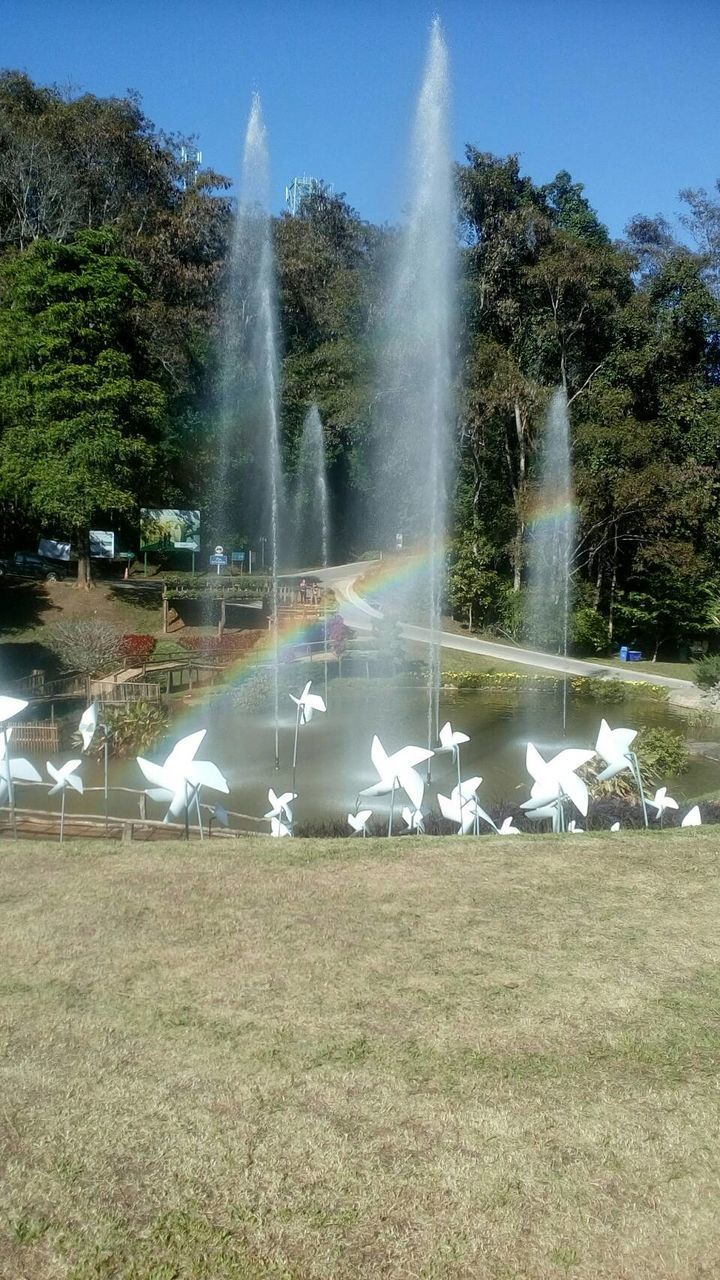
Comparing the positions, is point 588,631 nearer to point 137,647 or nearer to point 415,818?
point 137,647

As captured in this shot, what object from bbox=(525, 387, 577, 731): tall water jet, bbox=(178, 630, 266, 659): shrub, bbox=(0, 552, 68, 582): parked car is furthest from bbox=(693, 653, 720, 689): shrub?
bbox=(0, 552, 68, 582): parked car

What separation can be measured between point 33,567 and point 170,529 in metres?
4.70

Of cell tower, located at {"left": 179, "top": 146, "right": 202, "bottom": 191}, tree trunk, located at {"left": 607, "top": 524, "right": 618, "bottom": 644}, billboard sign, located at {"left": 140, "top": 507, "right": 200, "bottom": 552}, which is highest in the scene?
cell tower, located at {"left": 179, "top": 146, "right": 202, "bottom": 191}

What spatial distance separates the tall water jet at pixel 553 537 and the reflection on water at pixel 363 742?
339 inches

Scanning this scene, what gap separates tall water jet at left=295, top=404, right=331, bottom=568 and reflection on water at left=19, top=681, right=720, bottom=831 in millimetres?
23732

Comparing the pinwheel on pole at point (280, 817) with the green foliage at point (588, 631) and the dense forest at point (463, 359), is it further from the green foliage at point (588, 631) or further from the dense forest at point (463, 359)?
the green foliage at point (588, 631)

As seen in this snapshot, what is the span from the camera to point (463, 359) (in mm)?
33031

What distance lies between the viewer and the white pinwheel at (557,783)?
350 inches

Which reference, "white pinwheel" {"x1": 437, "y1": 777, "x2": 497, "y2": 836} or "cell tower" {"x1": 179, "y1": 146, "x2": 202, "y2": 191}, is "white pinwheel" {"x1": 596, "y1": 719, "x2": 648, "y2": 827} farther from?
"cell tower" {"x1": 179, "y1": 146, "x2": 202, "y2": 191}

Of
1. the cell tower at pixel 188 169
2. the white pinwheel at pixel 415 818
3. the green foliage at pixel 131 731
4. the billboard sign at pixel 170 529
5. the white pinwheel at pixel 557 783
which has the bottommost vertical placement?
the green foliage at pixel 131 731

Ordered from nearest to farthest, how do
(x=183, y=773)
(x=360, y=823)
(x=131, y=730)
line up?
(x=183, y=773)
(x=360, y=823)
(x=131, y=730)

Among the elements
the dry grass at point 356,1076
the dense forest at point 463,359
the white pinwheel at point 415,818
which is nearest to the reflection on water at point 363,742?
the white pinwheel at point 415,818

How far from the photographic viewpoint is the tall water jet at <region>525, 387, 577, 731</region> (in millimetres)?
31797

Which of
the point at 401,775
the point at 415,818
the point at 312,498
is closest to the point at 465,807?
the point at 415,818
